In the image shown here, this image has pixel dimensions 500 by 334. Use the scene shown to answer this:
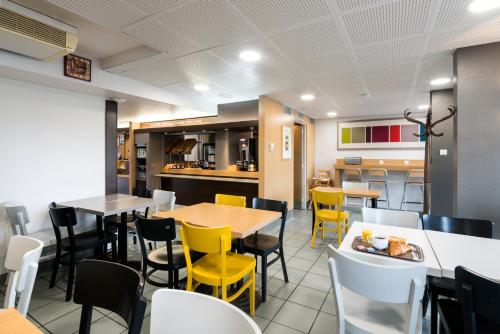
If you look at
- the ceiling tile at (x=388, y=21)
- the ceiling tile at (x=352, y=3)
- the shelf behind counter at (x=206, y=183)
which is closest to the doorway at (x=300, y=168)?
the shelf behind counter at (x=206, y=183)

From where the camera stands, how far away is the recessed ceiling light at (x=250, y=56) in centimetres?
288

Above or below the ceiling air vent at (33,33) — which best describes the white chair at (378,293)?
below

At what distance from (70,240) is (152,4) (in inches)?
92.7

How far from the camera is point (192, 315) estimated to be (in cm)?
91

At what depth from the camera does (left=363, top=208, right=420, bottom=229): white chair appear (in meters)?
2.43

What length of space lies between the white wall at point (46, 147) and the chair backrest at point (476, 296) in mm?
4063

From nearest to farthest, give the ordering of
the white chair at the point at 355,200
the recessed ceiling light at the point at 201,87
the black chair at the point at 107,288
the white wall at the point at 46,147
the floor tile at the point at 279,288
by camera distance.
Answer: the black chair at the point at 107,288
the floor tile at the point at 279,288
the white wall at the point at 46,147
the recessed ceiling light at the point at 201,87
the white chair at the point at 355,200

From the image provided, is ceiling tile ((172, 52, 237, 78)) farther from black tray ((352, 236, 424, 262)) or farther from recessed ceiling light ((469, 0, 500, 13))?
black tray ((352, 236, 424, 262))

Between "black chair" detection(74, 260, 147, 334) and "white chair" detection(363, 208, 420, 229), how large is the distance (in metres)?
2.25

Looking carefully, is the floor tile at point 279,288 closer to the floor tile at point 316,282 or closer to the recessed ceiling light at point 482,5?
the floor tile at point 316,282

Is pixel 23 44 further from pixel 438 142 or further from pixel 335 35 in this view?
pixel 438 142

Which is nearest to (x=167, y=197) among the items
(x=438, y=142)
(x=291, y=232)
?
(x=291, y=232)

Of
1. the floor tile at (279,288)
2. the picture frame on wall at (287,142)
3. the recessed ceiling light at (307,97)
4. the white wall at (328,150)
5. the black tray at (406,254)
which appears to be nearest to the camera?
the black tray at (406,254)

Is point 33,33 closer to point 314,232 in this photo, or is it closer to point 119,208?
point 119,208
